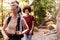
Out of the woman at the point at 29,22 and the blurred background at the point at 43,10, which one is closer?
the woman at the point at 29,22

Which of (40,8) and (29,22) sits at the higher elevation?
(40,8)

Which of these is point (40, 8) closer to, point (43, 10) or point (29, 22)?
point (43, 10)

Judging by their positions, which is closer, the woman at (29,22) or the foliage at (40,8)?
the woman at (29,22)

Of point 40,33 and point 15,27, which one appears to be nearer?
point 15,27

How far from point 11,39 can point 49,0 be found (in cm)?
88

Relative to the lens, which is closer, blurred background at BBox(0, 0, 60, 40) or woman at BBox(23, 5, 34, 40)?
woman at BBox(23, 5, 34, 40)

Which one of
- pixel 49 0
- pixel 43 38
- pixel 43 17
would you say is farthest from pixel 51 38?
pixel 49 0

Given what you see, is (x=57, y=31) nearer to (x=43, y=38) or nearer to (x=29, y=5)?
(x=43, y=38)

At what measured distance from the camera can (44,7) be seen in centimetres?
213

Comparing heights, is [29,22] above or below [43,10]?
below

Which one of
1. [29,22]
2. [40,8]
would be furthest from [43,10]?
[29,22]

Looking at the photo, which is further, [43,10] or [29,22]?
[43,10]

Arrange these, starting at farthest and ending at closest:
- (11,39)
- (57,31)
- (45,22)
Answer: (45,22) < (57,31) < (11,39)

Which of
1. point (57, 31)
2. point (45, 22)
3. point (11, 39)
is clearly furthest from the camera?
point (45, 22)
